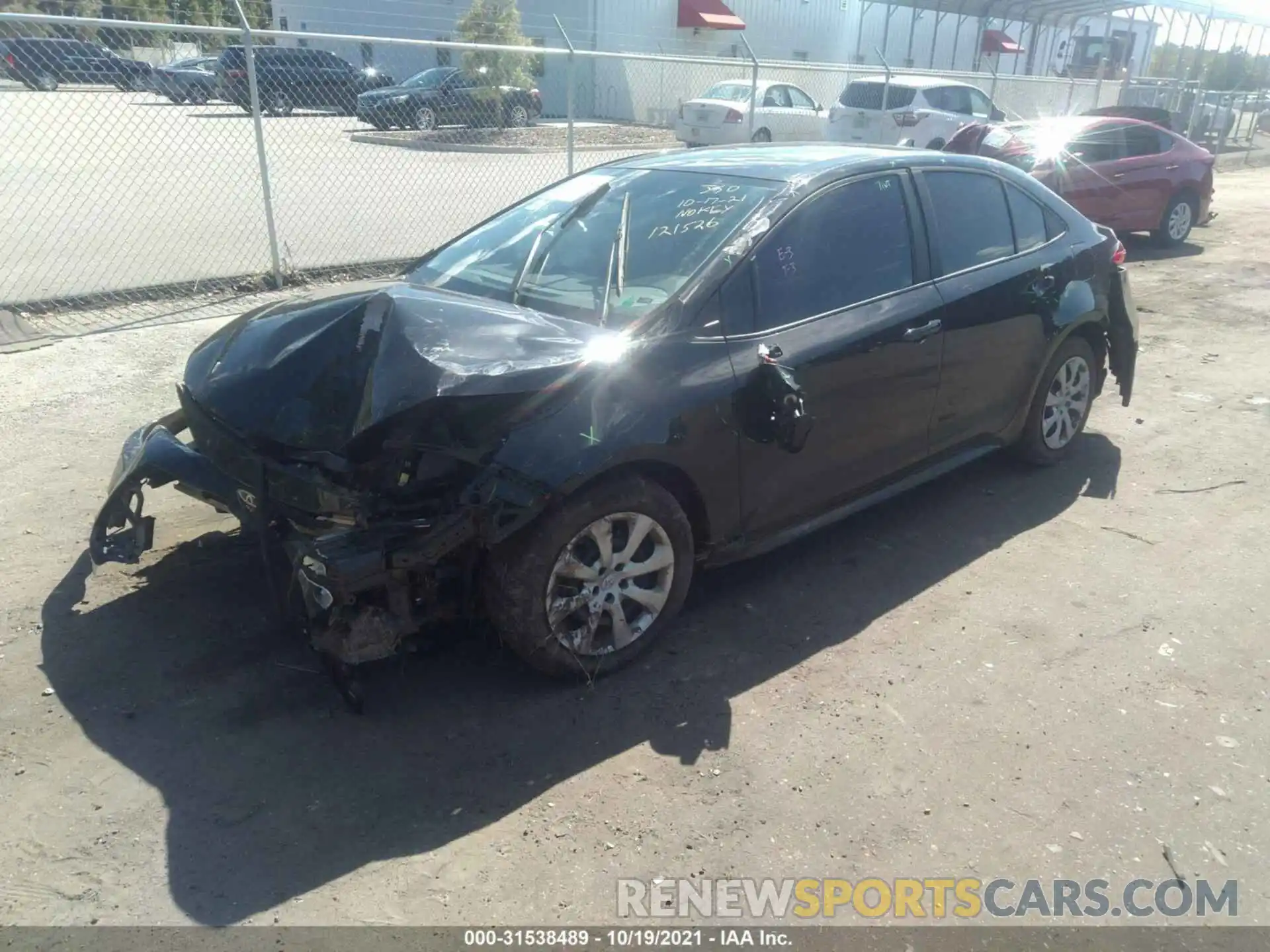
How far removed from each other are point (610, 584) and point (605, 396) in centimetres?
66

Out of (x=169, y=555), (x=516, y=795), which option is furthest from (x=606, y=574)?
(x=169, y=555)

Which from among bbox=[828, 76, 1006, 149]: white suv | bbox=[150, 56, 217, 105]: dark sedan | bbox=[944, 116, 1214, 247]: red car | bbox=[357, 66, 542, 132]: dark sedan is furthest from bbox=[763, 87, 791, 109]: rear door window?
bbox=[150, 56, 217, 105]: dark sedan

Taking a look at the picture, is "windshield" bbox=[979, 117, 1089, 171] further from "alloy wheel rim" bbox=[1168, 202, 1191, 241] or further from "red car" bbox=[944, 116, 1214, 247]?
"alloy wheel rim" bbox=[1168, 202, 1191, 241]

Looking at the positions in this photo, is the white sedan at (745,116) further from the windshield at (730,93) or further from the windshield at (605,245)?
the windshield at (605,245)

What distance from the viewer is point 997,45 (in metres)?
41.2

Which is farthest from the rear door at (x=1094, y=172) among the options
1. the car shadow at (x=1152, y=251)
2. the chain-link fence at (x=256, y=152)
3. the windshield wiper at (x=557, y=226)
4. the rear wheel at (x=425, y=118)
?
the rear wheel at (x=425, y=118)

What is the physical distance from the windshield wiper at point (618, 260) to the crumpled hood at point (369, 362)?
0.50ft

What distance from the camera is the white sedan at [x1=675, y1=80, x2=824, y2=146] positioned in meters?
19.5

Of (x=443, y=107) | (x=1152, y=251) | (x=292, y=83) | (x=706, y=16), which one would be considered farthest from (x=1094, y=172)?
(x=706, y=16)

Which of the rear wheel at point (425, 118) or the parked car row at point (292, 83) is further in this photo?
the rear wheel at point (425, 118)

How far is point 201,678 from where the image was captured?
357cm

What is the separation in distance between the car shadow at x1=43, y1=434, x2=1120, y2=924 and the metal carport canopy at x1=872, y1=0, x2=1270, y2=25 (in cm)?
3631

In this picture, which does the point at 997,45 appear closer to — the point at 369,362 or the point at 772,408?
the point at 772,408

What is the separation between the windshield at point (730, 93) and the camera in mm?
20719
